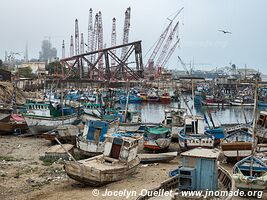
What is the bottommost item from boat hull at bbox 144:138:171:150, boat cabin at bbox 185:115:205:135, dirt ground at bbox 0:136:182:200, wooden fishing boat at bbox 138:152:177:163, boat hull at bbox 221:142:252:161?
dirt ground at bbox 0:136:182:200

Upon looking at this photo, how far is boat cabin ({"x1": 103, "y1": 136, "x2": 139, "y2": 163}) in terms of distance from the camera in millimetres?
14094

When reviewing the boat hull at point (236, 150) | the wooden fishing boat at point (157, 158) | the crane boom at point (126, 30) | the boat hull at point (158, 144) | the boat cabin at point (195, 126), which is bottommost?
the wooden fishing boat at point (157, 158)

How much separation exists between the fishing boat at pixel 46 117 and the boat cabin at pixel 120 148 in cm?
1212

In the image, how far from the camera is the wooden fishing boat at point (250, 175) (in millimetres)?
11258

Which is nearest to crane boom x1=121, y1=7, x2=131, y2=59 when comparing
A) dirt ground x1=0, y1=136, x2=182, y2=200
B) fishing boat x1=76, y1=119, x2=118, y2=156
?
fishing boat x1=76, y1=119, x2=118, y2=156

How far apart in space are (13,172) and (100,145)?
4093 mm

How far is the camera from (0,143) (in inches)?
881

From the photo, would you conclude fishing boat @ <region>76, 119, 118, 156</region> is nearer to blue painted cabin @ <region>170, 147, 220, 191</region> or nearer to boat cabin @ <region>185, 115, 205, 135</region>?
boat cabin @ <region>185, 115, 205, 135</region>

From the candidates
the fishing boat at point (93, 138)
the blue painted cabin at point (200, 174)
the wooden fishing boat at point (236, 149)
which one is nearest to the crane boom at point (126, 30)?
the fishing boat at point (93, 138)

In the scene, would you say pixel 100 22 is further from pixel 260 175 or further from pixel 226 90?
pixel 260 175

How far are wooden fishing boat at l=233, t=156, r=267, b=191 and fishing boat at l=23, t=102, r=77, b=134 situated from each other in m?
16.2

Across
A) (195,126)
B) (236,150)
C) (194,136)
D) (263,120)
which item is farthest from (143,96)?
(236,150)

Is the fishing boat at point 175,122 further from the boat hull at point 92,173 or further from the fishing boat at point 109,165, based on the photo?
the boat hull at point 92,173

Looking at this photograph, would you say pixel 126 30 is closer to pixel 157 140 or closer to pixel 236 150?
pixel 157 140
